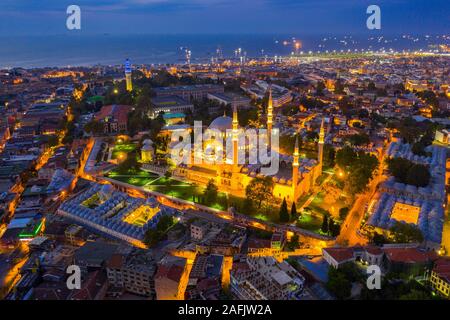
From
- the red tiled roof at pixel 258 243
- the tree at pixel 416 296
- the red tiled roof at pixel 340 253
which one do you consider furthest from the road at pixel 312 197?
the tree at pixel 416 296

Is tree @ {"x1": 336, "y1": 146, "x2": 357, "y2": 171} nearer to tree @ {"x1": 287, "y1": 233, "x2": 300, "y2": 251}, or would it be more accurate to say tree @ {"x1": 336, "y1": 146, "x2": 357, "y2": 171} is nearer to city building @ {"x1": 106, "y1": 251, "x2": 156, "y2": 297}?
tree @ {"x1": 287, "y1": 233, "x2": 300, "y2": 251}

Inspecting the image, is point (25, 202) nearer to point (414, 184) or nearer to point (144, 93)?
point (414, 184)

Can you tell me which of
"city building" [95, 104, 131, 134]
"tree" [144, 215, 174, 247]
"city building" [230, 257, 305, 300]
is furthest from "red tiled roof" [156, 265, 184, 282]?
"city building" [95, 104, 131, 134]

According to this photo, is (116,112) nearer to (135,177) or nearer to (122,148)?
(122,148)

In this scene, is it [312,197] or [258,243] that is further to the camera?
[312,197]

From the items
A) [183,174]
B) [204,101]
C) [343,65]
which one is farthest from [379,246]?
[343,65]

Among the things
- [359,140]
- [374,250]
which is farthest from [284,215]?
[359,140]
